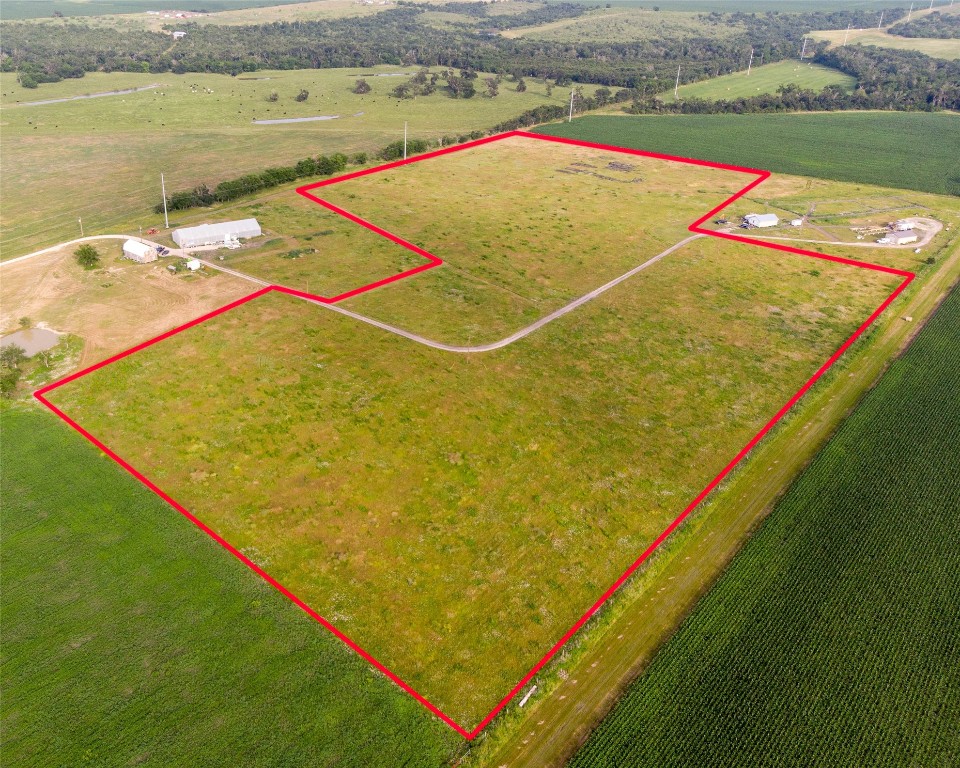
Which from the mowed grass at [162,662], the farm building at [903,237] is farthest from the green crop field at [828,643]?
the farm building at [903,237]

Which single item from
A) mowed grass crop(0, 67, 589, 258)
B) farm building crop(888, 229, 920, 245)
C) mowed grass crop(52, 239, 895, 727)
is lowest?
mowed grass crop(52, 239, 895, 727)

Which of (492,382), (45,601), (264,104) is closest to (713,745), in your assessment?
(492,382)

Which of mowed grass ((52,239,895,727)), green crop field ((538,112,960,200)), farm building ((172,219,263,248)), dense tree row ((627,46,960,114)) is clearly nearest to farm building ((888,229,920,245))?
mowed grass ((52,239,895,727))

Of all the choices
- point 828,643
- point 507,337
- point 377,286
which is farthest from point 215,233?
point 828,643

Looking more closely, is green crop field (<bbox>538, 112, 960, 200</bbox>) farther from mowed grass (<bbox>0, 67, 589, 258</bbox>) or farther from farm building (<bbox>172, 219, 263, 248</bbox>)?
farm building (<bbox>172, 219, 263, 248</bbox>)

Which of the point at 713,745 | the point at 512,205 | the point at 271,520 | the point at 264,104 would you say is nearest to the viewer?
the point at 713,745

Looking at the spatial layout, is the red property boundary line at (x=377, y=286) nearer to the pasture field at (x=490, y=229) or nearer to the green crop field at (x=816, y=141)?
the pasture field at (x=490, y=229)

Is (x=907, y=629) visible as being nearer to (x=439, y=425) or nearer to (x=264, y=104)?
(x=439, y=425)
